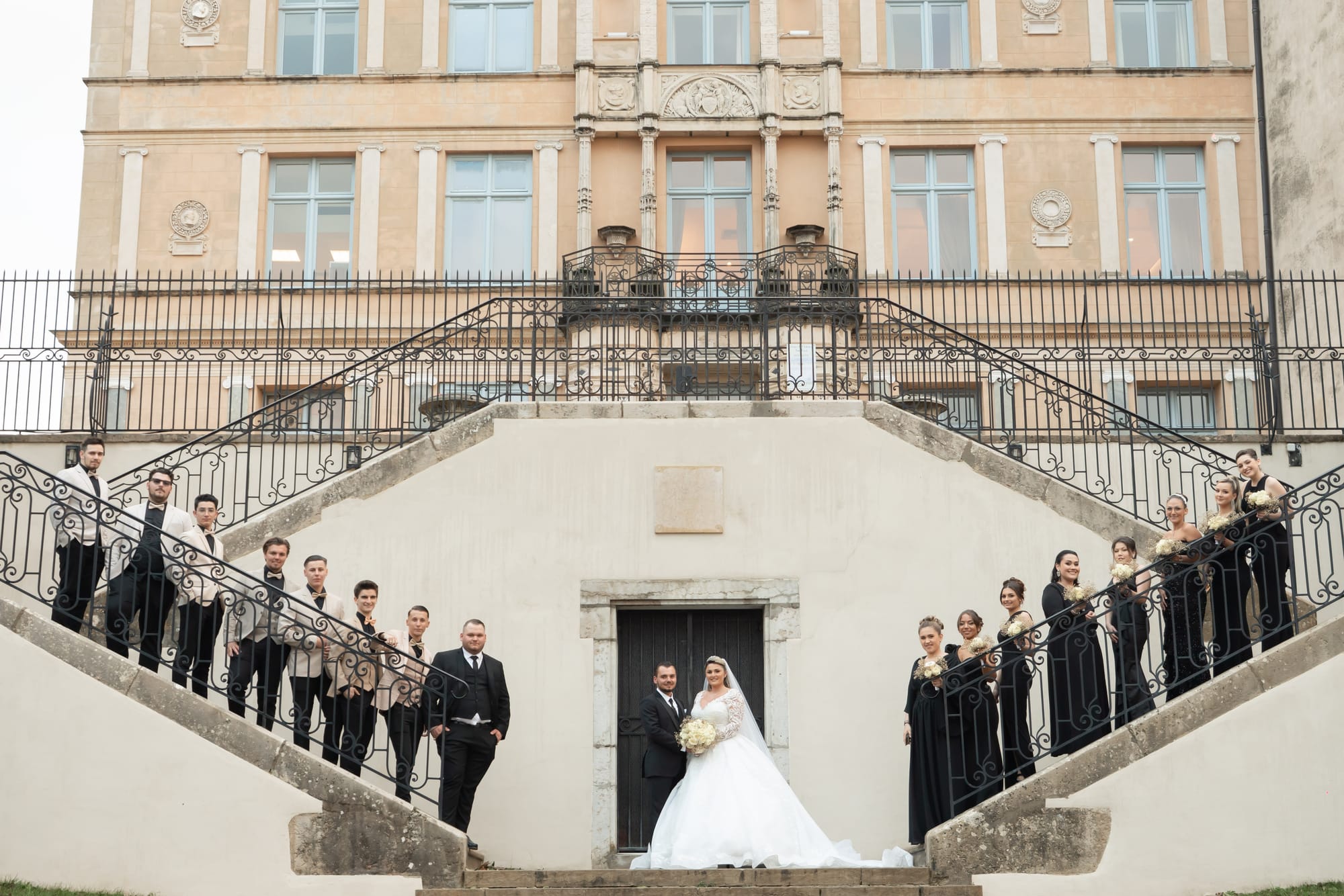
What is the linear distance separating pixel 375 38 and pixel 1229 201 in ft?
41.0

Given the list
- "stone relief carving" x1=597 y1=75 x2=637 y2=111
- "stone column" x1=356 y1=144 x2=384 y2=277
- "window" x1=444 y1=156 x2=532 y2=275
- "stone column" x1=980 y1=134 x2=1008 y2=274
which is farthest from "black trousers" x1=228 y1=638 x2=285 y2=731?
Result: "stone column" x1=980 y1=134 x2=1008 y2=274

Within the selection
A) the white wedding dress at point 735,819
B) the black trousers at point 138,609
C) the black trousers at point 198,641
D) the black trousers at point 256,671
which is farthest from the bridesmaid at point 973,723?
the black trousers at point 138,609

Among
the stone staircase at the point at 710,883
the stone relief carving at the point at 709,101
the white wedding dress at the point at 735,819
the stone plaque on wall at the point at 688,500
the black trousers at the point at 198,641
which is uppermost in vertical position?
the stone relief carving at the point at 709,101

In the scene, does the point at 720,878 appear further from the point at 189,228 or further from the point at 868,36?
the point at 868,36

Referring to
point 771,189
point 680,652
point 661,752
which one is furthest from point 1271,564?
point 771,189

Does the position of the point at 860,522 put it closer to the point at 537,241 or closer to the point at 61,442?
the point at 61,442

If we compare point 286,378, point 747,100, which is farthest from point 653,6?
point 286,378

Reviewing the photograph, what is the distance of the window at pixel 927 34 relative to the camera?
23.4 metres

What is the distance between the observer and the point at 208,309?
2245cm

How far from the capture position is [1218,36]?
75.4 ft

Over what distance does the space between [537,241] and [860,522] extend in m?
11.1

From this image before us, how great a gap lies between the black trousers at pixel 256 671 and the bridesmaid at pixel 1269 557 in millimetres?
6403

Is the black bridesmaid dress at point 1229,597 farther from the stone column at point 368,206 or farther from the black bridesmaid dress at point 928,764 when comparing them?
the stone column at point 368,206

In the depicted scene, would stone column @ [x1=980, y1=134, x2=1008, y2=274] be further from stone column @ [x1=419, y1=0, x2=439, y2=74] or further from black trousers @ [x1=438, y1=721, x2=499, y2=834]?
black trousers @ [x1=438, y1=721, x2=499, y2=834]
